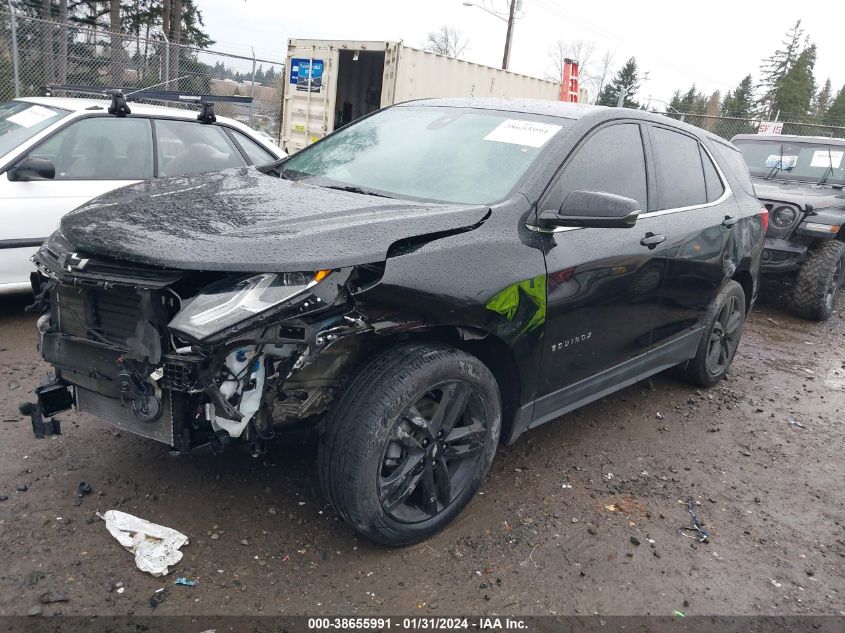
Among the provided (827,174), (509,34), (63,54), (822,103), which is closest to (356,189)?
(827,174)

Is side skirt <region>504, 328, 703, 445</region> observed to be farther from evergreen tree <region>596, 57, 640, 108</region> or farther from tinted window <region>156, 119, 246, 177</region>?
evergreen tree <region>596, 57, 640, 108</region>

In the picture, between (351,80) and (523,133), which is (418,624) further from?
(351,80)

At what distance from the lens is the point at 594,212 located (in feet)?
9.33

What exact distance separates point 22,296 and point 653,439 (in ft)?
15.9

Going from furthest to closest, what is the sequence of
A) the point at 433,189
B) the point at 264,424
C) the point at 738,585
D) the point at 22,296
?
the point at 22,296, the point at 433,189, the point at 738,585, the point at 264,424

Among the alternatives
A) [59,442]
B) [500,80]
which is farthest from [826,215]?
Answer: [500,80]

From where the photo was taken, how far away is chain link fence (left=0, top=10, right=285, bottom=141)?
11.2 metres

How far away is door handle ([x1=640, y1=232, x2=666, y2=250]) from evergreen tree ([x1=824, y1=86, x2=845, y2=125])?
56624 millimetres

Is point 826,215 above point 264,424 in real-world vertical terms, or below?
above

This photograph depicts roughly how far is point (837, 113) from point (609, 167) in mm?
64649

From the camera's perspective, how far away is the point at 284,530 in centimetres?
283

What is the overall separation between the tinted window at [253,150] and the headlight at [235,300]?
12.9 feet

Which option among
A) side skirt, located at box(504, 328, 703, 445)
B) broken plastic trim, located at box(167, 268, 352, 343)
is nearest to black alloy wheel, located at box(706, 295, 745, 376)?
side skirt, located at box(504, 328, 703, 445)

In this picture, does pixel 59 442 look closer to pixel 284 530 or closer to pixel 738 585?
pixel 284 530
